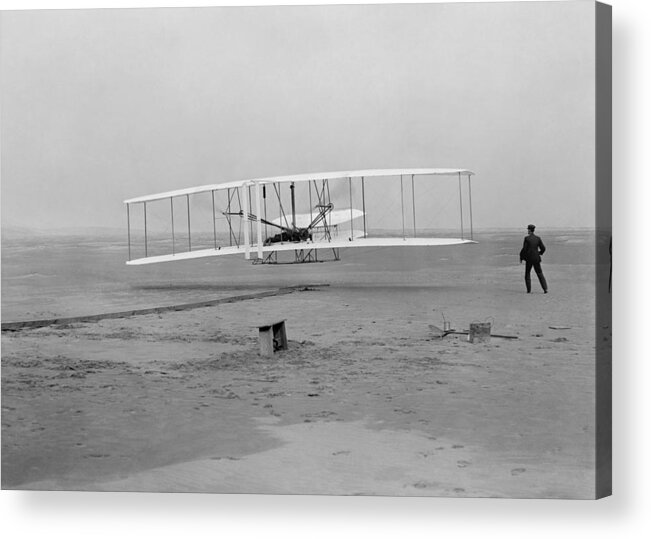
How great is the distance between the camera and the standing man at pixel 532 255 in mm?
6363

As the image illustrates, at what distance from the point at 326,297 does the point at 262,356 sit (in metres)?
0.72

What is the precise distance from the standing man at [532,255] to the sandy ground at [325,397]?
2.9 inches

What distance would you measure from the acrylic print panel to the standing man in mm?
24

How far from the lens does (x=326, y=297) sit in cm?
673

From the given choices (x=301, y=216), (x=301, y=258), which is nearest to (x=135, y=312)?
(x=301, y=258)

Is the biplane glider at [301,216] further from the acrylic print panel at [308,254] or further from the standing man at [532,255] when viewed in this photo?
the standing man at [532,255]

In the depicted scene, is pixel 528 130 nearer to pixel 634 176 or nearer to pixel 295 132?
pixel 634 176

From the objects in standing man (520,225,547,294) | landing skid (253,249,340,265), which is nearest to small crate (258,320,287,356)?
landing skid (253,249,340,265)

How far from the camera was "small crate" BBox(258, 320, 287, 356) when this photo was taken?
6500mm

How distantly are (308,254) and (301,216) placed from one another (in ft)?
1.05

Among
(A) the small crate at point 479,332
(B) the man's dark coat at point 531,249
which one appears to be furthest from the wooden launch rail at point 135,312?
(B) the man's dark coat at point 531,249

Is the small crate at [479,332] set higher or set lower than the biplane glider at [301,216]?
lower

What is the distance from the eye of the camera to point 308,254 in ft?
22.3

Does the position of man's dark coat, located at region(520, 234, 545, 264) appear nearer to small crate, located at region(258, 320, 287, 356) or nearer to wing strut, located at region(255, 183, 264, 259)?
small crate, located at region(258, 320, 287, 356)
